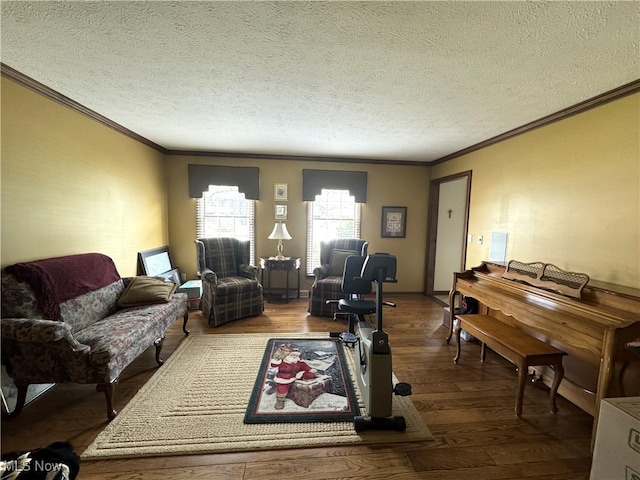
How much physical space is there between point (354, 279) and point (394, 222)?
281 cm

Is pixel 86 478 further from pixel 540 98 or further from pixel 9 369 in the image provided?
pixel 540 98

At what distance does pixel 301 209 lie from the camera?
181 inches

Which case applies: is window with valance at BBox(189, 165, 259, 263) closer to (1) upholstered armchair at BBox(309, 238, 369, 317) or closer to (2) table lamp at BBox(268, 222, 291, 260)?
(2) table lamp at BBox(268, 222, 291, 260)

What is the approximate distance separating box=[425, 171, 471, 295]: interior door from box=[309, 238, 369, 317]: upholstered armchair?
1.49 metres

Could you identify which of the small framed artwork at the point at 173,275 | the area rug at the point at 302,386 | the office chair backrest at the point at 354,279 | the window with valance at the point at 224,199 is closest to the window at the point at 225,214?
the window with valance at the point at 224,199

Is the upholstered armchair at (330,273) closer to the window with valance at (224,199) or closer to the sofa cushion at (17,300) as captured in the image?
the window with valance at (224,199)

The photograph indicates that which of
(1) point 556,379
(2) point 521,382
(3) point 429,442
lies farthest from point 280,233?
(1) point 556,379

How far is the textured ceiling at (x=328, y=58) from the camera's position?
1326 mm

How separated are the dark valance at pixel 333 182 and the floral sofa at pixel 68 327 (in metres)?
2.86

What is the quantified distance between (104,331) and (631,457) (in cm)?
314

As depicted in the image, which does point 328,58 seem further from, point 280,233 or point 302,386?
point 280,233

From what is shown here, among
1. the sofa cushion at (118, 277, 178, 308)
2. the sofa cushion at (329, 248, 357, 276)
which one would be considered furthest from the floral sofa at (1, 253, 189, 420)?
the sofa cushion at (329, 248, 357, 276)

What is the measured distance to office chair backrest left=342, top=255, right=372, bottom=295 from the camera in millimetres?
2267

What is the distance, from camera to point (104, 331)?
6.61 ft
